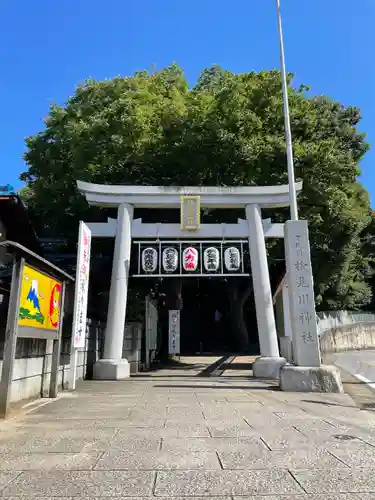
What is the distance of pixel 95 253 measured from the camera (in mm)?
19672

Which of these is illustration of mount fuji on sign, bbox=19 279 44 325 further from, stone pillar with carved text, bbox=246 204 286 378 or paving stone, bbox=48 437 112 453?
stone pillar with carved text, bbox=246 204 286 378

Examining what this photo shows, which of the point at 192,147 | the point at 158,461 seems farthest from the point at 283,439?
the point at 192,147

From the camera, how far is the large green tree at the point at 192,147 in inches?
677

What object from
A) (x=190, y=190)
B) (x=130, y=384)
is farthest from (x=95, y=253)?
(x=130, y=384)

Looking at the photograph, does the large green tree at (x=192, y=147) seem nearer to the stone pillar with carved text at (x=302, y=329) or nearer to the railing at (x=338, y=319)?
the railing at (x=338, y=319)

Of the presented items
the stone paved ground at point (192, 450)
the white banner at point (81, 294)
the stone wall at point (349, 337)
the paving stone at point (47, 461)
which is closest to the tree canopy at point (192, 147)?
the stone wall at point (349, 337)

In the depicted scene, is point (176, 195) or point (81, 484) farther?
point (176, 195)

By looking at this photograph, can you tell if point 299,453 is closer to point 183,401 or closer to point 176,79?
point 183,401

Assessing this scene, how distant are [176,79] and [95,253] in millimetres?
11874

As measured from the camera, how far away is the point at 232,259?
13867 millimetres

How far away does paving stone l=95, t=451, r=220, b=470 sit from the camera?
3.99m

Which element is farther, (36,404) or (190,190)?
(190,190)

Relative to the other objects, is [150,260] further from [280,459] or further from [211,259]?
[280,459]

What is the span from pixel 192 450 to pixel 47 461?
156 cm
